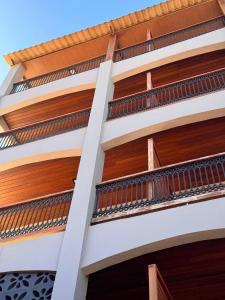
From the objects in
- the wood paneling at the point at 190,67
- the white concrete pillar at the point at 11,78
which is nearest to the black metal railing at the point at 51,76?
the white concrete pillar at the point at 11,78

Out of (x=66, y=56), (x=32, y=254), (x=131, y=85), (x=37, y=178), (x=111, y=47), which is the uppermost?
(x=66, y=56)


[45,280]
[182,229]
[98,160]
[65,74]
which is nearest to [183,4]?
[65,74]

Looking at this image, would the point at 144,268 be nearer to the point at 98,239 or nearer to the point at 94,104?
the point at 98,239

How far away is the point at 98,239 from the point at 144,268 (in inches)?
48.0

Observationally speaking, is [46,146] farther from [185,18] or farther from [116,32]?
[185,18]

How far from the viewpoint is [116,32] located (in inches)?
522

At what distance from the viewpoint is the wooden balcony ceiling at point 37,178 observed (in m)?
9.54

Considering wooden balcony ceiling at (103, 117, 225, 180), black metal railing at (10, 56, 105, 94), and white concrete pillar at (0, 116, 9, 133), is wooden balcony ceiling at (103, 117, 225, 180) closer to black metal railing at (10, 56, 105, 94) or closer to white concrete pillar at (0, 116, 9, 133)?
white concrete pillar at (0, 116, 9, 133)

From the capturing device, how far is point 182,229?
17.7 ft

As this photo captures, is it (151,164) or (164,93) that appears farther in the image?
(164,93)

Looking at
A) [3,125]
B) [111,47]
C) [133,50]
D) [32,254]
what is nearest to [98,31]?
[111,47]

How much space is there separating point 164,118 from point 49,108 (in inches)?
205

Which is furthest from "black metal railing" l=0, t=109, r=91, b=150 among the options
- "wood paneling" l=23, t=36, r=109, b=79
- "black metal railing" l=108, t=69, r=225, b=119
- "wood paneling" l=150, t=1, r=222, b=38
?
"wood paneling" l=150, t=1, r=222, b=38

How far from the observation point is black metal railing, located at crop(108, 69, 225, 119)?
352 inches
